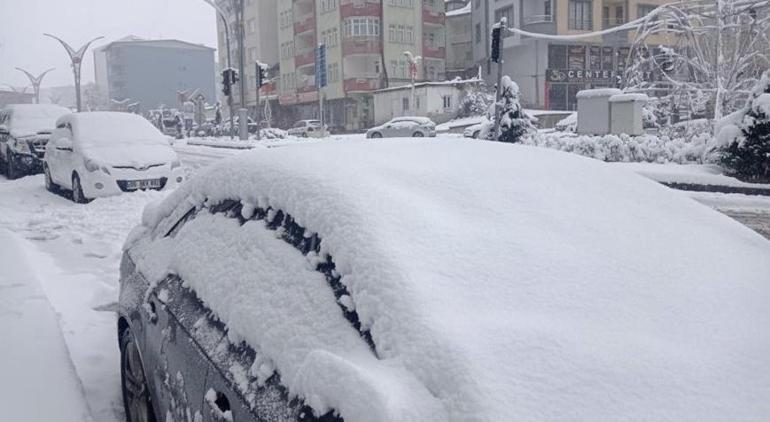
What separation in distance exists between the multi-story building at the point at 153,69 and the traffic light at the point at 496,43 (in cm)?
8877

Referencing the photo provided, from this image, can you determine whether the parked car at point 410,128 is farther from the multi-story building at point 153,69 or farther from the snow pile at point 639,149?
the multi-story building at point 153,69

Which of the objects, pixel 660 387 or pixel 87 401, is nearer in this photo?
pixel 660 387

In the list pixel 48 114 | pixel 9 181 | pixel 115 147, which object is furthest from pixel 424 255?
pixel 48 114

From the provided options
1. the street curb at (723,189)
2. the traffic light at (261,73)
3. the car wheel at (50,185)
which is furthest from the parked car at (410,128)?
the street curb at (723,189)

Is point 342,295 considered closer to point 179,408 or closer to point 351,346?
point 351,346

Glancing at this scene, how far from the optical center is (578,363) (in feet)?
5.71

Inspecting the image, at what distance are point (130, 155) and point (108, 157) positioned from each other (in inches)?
14.4

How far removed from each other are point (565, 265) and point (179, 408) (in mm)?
1484

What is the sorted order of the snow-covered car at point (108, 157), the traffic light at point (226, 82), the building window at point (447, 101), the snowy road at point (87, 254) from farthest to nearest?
1. the building window at point (447, 101)
2. the traffic light at point (226, 82)
3. the snow-covered car at point (108, 157)
4. the snowy road at point (87, 254)

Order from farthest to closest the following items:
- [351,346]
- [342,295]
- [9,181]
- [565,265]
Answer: [9,181] → [565,265] → [342,295] → [351,346]

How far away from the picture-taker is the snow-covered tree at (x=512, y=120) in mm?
19312

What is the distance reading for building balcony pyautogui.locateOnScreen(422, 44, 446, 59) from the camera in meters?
57.6

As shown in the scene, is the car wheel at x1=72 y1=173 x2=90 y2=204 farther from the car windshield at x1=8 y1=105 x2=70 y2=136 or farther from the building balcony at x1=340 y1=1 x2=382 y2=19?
the building balcony at x1=340 y1=1 x2=382 y2=19

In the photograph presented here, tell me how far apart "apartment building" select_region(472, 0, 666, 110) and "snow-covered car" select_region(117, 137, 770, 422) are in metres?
45.8
